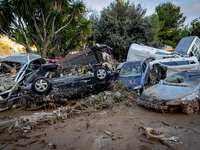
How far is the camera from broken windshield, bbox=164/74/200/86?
3788 millimetres

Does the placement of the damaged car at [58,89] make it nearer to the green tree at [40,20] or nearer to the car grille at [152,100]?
the car grille at [152,100]

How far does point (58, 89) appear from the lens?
402cm

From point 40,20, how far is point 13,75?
23.4 ft

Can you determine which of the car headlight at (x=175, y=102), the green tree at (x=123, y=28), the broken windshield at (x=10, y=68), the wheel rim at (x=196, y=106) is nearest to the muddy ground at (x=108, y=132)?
the wheel rim at (x=196, y=106)

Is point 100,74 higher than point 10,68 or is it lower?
lower

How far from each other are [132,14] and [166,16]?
869 centimetres

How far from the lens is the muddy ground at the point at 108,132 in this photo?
217 centimetres

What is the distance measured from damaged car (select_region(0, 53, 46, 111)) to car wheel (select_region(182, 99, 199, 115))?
5279 mm

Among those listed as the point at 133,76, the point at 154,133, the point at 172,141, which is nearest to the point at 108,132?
the point at 154,133

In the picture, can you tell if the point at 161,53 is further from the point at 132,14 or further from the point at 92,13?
the point at 92,13

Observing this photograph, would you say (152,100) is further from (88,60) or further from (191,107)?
(88,60)

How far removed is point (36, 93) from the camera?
3.87m

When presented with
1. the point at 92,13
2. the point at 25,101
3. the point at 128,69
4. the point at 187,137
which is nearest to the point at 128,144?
the point at 187,137

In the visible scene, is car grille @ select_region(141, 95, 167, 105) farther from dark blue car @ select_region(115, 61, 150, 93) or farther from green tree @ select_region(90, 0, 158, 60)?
green tree @ select_region(90, 0, 158, 60)
